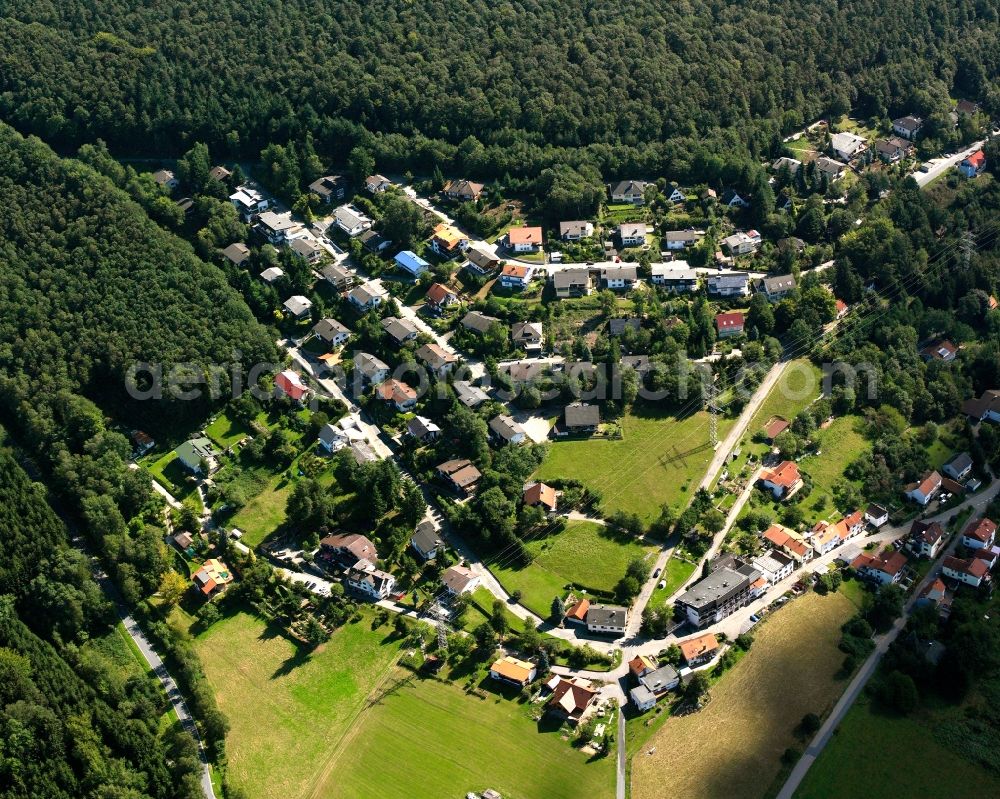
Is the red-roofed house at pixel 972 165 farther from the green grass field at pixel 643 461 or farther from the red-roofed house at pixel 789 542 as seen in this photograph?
the red-roofed house at pixel 789 542

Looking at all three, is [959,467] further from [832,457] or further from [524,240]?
[524,240]

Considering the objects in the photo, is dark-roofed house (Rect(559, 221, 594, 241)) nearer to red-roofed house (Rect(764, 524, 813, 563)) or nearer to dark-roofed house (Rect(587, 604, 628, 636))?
red-roofed house (Rect(764, 524, 813, 563))

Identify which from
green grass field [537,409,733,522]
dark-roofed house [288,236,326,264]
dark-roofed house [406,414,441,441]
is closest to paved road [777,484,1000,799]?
green grass field [537,409,733,522]

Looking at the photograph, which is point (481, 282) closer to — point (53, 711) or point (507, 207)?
point (507, 207)

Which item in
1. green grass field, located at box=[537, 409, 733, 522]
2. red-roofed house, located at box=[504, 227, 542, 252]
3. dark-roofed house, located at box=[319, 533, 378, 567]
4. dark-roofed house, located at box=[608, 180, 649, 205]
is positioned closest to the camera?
dark-roofed house, located at box=[319, 533, 378, 567]

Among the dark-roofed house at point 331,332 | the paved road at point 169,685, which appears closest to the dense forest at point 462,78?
the dark-roofed house at point 331,332
